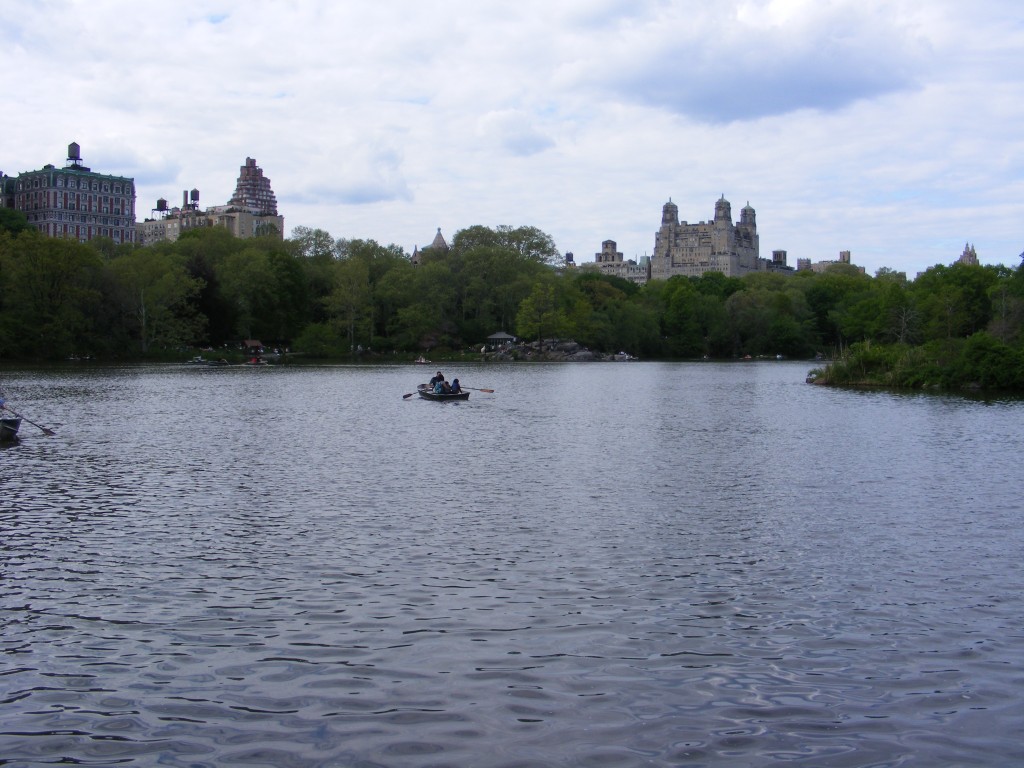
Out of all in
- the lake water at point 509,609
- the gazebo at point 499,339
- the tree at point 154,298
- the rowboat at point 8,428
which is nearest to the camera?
the lake water at point 509,609

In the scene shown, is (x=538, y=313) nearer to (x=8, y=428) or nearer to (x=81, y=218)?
(x=8, y=428)

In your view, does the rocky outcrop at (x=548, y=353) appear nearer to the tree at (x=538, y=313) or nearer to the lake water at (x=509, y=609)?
the tree at (x=538, y=313)

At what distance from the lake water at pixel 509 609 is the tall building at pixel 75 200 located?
6435 inches

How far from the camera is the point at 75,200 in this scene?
172375 mm

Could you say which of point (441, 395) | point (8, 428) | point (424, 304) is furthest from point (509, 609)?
point (424, 304)

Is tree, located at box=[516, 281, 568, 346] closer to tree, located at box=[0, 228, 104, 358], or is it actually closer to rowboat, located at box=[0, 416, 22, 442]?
tree, located at box=[0, 228, 104, 358]

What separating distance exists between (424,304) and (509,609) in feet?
332

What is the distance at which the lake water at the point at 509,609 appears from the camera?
7746mm

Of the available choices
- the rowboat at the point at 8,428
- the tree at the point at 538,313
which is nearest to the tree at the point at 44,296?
the tree at the point at 538,313

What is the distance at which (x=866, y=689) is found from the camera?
344 inches

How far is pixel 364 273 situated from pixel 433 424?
76511 mm

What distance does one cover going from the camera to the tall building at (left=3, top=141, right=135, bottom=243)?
6658 inches

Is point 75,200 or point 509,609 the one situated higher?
point 75,200

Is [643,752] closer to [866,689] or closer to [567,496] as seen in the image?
[866,689]
